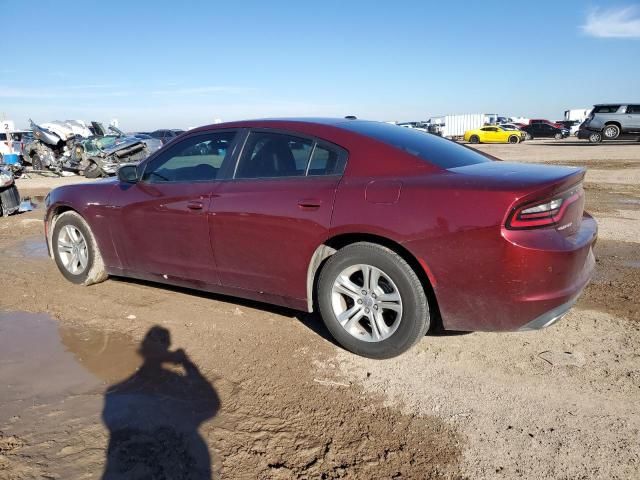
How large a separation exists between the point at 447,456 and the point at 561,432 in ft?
2.04

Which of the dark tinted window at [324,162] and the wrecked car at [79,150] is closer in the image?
the dark tinted window at [324,162]

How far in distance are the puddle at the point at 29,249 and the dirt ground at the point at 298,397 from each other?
7.62 feet

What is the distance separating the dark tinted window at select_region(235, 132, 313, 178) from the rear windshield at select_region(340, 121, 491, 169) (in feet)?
1.23

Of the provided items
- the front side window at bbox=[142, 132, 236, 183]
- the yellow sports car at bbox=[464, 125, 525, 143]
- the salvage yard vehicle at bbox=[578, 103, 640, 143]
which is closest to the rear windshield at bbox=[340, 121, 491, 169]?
the front side window at bbox=[142, 132, 236, 183]

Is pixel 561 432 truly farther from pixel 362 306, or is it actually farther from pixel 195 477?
pixel 195 477

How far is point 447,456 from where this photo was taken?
230cm

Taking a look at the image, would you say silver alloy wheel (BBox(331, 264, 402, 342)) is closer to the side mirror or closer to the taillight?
the taillight

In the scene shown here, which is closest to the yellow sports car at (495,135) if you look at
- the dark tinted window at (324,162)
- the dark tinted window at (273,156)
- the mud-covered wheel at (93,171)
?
the mud-covered wheel at (93,171)

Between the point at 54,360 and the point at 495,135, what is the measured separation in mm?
38574

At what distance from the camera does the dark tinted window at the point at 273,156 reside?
3.52 metres

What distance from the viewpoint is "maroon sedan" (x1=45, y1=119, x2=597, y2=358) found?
9.04ft

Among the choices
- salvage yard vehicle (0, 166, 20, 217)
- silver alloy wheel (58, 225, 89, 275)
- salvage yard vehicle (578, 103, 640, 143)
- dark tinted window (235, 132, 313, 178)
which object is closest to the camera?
dark tinted window (235, 132, 313, 178)

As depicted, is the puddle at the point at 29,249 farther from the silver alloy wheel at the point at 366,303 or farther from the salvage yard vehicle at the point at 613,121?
the salvage yard vehicle at the point at 613,121

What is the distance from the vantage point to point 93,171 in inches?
689
